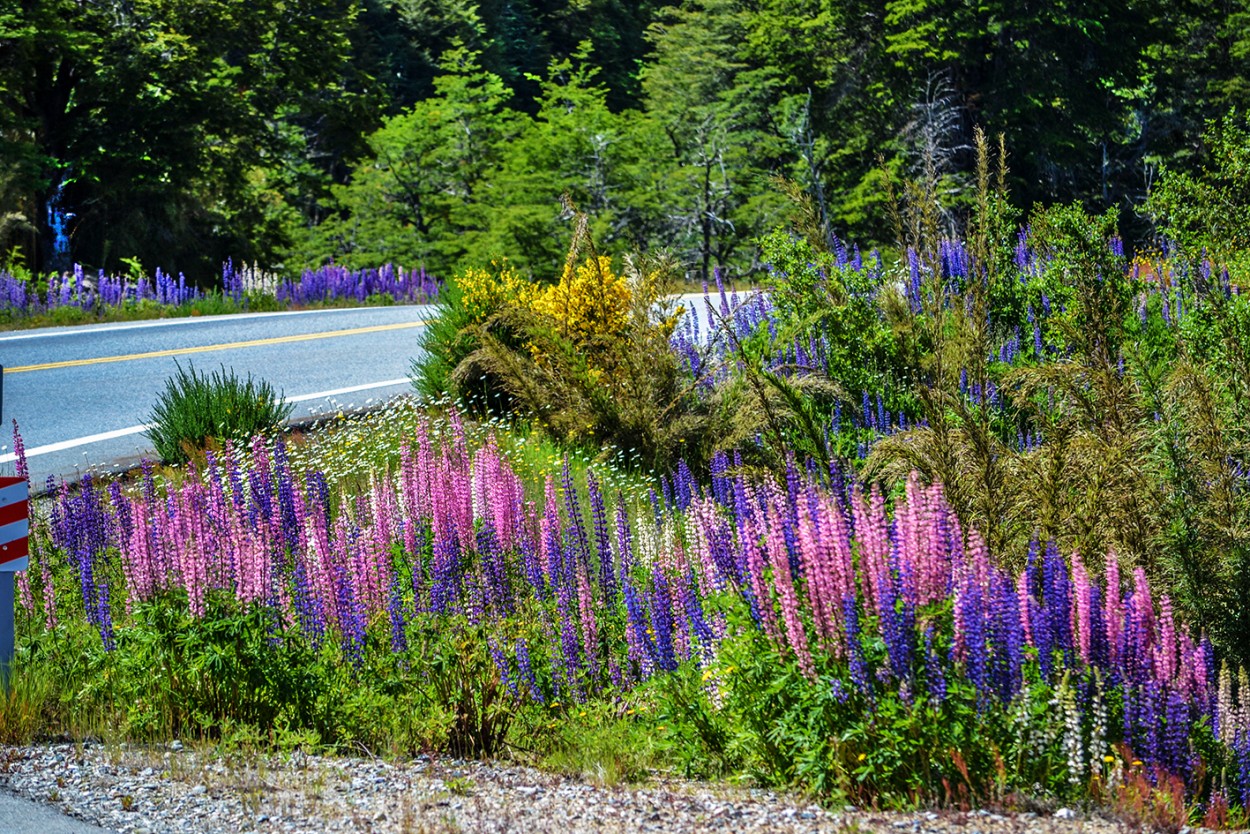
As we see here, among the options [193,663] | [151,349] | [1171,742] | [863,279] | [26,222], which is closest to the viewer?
[1171,742]

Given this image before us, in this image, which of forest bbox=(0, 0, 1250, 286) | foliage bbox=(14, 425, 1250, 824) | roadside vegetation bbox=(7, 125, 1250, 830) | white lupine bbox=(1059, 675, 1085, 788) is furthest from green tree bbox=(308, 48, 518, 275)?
white lupine bbox=(1059, 675, 1085, 788)

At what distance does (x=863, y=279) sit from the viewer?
1018cm

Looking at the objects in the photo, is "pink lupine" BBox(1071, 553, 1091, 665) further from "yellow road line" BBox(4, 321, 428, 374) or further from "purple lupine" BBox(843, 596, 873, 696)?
"yellow road line" BBox(4, 321, 428, 374)

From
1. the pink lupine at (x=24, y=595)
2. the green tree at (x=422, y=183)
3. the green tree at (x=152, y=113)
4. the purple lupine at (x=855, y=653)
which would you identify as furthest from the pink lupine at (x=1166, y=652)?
the green tree at (x=422, y=183)

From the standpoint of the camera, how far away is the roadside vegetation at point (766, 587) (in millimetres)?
4371

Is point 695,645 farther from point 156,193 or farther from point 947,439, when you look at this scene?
point 156,193

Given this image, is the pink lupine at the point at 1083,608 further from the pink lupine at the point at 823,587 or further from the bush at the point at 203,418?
the bush at the point at 203,418

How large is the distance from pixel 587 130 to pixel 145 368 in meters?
17.3

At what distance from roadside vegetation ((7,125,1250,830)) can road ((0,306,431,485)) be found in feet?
5.81

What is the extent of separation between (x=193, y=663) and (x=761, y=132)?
27397 millimetres

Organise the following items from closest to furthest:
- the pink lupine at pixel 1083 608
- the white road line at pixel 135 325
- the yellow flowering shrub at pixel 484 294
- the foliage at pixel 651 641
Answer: the foliage at pixel 651 641, the pink lupine at pixel 1083 608, the yellow flowering shrub at pixel 484 294, the white road line at pixel 135 325

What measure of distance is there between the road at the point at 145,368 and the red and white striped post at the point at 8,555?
385cm

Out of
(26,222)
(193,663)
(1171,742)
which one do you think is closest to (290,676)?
(193,663)

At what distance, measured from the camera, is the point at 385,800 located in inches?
171
